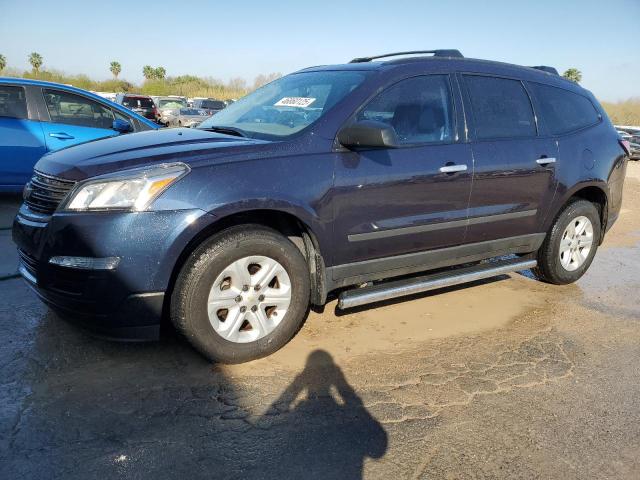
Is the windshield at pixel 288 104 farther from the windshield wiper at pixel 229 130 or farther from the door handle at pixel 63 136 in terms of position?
the door handle at pixel 63 136

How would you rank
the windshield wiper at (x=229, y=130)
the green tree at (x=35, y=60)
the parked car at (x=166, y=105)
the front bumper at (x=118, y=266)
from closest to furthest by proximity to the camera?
the front bumper at (x=118, y=266), the windshield wiper at (x=229, y=130), the parked car at (x=166, y=105), the green tree at (x=35, y=60)

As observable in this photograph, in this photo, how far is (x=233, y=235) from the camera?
9.84 ft

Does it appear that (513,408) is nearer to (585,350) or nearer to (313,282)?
(585,350)

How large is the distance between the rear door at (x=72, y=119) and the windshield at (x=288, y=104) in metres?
3.41

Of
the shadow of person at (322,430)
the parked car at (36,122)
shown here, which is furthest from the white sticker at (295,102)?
the parked car at (36,122)

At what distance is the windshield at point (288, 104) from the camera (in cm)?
350

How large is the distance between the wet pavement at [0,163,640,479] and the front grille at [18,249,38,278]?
49cm

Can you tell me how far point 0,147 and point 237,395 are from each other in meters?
5.35

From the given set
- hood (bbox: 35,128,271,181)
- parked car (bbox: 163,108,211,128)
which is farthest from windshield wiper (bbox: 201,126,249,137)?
parked car (bbox: 163,108,211,128)

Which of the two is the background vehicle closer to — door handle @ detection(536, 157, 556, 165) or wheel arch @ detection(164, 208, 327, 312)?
door handle @ detection(536, 157, 556, 165)

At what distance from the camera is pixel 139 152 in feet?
9.99

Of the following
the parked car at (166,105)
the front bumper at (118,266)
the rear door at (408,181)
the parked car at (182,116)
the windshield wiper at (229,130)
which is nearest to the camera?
the front bumper at (118,266)

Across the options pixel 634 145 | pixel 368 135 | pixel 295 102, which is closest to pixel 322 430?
pixel 368 135

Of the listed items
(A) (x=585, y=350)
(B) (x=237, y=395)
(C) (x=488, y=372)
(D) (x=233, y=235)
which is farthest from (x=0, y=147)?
(A) (x=585, y=350)
